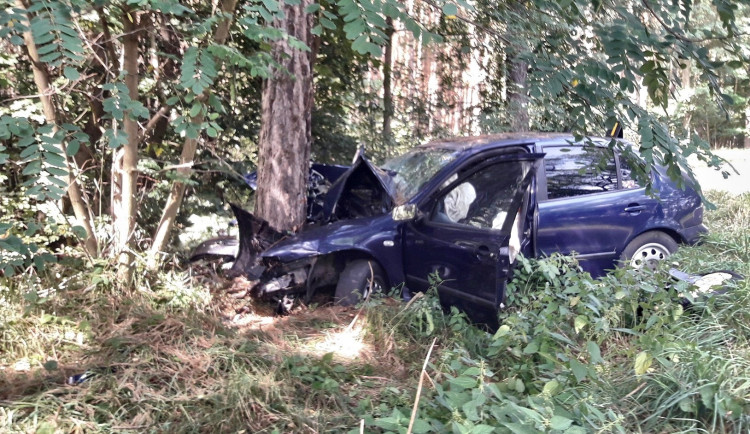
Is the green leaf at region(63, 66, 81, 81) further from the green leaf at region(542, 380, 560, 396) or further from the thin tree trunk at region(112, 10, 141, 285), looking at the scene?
the green leaf at region(542, 380, 560, 396)

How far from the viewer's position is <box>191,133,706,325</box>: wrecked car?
195 inches

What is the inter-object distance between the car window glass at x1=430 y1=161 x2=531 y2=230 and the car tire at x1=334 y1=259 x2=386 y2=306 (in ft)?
2.48

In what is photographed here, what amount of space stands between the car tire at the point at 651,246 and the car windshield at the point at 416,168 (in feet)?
6.51

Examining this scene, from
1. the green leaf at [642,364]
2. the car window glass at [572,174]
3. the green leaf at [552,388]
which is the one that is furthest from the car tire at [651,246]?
the green leaf at [552,388]

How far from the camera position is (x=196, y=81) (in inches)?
137

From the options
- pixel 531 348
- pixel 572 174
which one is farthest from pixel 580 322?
pixel 572 174

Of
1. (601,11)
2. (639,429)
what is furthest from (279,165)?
(639,429)

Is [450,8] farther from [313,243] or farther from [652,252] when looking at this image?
[652,252]

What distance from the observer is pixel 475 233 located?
16.5 ft

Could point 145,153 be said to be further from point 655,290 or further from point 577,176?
point 655,290

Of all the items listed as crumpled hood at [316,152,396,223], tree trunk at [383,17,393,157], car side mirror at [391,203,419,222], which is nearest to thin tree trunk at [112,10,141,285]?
crumpled hood at [316,152,396,223]

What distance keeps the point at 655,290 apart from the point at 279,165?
3842 mm

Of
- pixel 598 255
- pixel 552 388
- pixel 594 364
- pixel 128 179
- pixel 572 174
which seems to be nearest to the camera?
pixel 552 388

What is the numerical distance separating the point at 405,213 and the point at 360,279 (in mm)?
754
